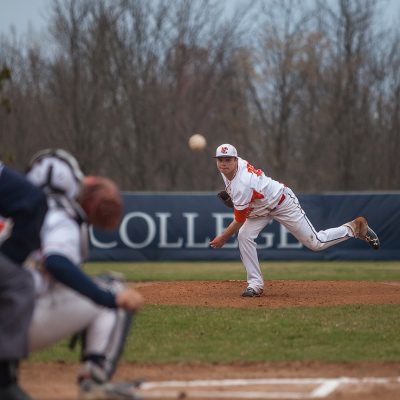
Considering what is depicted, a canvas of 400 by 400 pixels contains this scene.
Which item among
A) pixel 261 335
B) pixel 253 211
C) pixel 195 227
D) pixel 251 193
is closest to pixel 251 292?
pixel 253 211

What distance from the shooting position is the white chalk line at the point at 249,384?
6.20m

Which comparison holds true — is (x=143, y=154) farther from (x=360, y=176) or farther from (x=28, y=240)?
(x=28, y=240)

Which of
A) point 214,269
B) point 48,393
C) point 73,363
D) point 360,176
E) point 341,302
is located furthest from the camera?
point 360,176

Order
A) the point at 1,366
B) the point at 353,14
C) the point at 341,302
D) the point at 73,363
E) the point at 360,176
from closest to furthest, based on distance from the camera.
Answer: the point at 1,366
the point at 73,363
the point at 341,302
the point at 353,14
the point at 360,176

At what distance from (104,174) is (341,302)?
72.7 ft

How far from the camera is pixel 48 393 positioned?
6203 millimetres

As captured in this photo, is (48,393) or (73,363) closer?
(48,393)

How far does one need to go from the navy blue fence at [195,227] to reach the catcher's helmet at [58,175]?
54.2ft


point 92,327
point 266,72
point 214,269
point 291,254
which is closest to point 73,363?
point 92,327

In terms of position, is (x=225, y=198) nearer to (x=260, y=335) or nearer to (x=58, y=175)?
(x=260, y=335)

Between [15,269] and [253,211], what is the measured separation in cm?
650

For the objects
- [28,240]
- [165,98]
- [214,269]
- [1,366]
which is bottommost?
[214,269]

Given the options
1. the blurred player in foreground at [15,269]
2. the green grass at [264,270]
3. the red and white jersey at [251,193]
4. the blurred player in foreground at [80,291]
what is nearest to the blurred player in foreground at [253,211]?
the red and white jersey at [251,193]

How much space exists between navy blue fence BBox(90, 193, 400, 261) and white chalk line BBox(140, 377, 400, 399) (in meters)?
15.2
